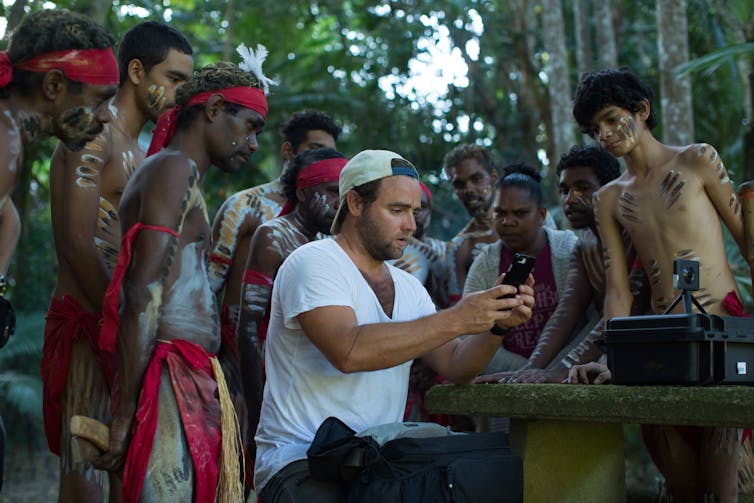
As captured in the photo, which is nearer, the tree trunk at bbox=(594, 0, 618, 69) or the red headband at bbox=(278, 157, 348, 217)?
the red headband at bbox=(278, 157, 348, 217)

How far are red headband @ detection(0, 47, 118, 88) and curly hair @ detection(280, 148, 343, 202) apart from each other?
151 centimetres

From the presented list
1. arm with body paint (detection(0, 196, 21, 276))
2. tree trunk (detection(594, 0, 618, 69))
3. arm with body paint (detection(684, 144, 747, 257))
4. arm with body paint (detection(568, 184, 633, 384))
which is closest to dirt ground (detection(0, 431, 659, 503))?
tree trunk (detection(594, 0, 618, 69))

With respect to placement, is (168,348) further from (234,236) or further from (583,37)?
(583,37)

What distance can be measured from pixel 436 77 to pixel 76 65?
10.2 metres

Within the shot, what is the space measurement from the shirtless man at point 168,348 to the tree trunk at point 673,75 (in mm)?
5461

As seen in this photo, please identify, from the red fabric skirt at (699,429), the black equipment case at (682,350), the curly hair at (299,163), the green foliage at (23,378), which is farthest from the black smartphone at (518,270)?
the green foliage at (23,378)

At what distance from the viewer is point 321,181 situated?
4535mm

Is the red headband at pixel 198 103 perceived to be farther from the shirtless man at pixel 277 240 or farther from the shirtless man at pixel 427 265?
the shirtless man at pixel 427 265

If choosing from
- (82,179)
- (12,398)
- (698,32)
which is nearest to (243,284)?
(82,179)

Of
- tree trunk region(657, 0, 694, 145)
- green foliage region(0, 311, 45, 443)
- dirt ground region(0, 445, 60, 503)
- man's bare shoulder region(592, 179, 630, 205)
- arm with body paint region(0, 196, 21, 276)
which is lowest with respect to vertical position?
dirt ground region(0, 445, 60, 503)

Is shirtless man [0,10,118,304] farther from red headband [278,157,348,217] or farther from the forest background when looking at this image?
the forest background

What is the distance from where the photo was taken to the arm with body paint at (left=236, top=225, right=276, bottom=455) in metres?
4.19

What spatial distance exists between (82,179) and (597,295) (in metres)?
2.49

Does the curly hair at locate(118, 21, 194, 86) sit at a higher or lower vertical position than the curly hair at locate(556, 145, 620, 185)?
higher
